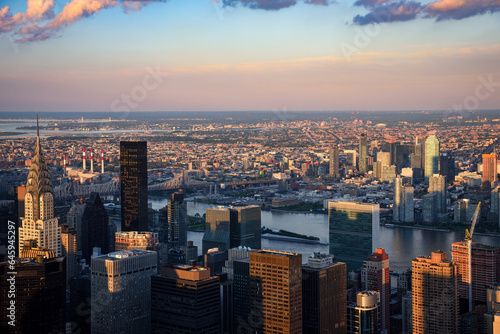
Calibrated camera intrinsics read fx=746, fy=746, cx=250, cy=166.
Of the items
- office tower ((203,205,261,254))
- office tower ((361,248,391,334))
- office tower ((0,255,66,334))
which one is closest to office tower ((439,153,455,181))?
office tower ((203,205,261,254))

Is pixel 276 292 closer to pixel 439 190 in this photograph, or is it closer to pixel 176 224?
pixel 176 224

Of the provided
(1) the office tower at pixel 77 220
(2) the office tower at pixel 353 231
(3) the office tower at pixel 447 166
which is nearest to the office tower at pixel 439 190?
(3) the office tower at pixel 447 166

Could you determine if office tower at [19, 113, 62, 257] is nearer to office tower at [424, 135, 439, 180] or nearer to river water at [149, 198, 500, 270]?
river water at [149, 198, 500, 270]

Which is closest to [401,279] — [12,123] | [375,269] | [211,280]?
[375,269]

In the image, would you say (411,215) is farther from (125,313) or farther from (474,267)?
(125,313)

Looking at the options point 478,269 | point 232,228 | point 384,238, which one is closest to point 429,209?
point 384,238
